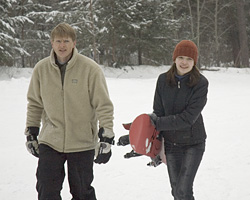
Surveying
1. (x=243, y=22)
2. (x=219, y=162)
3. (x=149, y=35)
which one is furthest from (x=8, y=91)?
(x=243, y=22)

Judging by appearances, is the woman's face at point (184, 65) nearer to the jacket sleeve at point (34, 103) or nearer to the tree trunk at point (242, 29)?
the jacket sleeve at point (34, 103)

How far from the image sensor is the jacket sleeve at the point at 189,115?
264 centimetres

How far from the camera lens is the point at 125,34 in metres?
22.1

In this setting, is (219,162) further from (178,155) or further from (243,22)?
(243,22)

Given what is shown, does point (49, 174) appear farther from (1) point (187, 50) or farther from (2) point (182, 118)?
(1) point (187, 50)

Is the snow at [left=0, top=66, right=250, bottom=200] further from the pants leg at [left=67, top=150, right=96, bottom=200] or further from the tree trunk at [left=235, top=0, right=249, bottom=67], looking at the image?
the tree trunk at [left=235, top=0, right=249, bottom=67]

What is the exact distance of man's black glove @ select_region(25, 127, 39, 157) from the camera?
2.88 meters

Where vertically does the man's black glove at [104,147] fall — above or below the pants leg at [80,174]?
above

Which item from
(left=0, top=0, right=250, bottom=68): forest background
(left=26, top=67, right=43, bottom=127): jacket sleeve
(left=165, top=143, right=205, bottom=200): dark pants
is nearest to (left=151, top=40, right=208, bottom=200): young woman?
(left=165, top=143, right=205, bottom=200): dark pants

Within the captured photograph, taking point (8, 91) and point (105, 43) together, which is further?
point (105, 43)

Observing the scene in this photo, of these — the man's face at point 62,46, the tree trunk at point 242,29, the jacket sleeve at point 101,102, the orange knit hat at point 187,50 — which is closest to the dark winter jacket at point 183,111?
the orange knit hat at point 187,50

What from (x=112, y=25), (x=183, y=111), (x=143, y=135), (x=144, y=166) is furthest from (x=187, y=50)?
(x=112, y=25)

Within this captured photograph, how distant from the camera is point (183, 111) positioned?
8.82 feet

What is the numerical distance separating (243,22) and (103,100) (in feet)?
81.4
